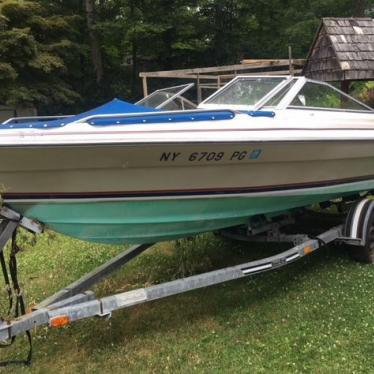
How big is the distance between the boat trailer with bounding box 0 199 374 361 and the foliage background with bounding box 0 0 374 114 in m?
16.2

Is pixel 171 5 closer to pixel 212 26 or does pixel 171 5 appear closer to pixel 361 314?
pixel 212 26

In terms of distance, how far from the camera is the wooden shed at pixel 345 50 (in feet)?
32.8

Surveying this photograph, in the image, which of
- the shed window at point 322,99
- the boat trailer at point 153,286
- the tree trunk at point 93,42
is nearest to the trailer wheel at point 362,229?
the boat trailer at point 153,286

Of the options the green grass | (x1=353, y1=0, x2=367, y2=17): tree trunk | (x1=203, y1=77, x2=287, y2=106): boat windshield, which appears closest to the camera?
the green grass

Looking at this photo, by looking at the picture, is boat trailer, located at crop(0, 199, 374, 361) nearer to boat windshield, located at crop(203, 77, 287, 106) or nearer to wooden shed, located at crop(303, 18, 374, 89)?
boat windshield, located at crop(203, 77, 287, 106)

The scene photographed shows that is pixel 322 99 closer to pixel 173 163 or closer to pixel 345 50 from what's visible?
pixel 173 163

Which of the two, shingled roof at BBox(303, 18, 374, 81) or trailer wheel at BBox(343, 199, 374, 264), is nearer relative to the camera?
trailer wheel at BBox(343, 199, 374, 264)

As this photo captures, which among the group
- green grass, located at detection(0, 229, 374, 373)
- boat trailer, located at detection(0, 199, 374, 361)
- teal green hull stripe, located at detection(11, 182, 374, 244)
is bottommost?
green grass, located at detection(0, 229, 374, 373)

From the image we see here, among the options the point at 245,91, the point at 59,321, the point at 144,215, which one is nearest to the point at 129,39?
the point at 245,91

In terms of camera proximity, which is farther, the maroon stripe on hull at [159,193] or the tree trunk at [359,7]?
the tree trunk at [359,7]

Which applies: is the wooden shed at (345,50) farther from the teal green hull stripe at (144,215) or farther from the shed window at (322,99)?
the teal green hull stripe at (144,215)

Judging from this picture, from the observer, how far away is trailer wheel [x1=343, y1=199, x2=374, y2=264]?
484 centimetres

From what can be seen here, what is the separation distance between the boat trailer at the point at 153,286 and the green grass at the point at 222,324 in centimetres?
35

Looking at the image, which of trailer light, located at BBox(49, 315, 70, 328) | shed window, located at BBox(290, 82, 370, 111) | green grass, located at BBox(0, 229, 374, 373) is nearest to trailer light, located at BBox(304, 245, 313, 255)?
green grass, located at BBox(0, 229, 374, 373)
